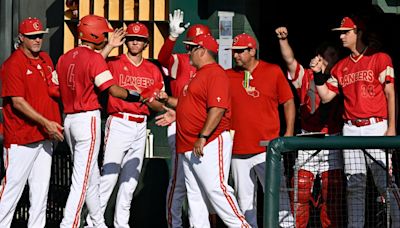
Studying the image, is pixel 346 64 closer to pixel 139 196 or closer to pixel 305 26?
pixel 139 196

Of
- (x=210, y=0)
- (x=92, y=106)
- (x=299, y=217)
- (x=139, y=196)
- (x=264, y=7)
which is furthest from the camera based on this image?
(x=264, y=7)

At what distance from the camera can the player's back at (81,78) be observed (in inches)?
342

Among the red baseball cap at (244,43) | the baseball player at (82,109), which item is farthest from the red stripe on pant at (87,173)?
the red baseball cap at (244,43)

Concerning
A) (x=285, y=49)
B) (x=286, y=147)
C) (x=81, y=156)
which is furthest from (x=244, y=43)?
(x=286, y=147)

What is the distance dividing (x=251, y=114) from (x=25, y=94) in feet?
6.43

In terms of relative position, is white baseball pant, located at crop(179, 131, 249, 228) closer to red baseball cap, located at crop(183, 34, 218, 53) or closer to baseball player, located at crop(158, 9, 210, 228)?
baseball player, located at crop(158, 9, 210, 228)

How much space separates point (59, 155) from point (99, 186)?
882mm

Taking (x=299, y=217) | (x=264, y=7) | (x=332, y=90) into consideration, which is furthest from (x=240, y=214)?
(x=264, y=7)

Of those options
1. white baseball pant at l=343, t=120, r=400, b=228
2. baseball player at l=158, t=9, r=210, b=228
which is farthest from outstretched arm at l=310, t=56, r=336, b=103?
baseball player at l=158, t=9, r=210, b=228

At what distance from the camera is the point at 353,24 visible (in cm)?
891

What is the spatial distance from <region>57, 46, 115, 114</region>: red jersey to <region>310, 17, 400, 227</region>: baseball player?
1.79 meters

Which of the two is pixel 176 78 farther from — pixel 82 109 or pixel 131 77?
pixel 82 109

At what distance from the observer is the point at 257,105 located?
911 cm

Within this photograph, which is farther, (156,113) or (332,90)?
(156,113)
